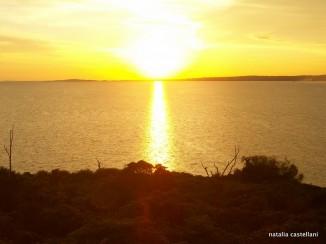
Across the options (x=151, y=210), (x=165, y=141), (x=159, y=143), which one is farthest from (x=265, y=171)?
(x=165, y=141)

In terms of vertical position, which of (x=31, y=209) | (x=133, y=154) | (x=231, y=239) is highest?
(x=133, y=154)

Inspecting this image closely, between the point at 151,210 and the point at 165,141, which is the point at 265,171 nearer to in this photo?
the point at 151,210

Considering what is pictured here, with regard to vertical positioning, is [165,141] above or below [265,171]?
above

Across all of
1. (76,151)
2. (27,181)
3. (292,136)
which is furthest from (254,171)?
(292,136)

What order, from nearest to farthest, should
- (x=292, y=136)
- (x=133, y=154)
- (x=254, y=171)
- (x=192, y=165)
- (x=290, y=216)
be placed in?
1. (x=290, y=216)
2. (x=254, y=171)
3. (x=192, y=165)
4. (x=133, y=154)
5. (x=292, y=136)

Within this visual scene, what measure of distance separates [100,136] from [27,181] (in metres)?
67.6

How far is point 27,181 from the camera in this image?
32.3 metres

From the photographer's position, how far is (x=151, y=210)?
25156 millimetres

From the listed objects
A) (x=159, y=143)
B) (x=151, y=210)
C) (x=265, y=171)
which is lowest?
(x=151, y=210)

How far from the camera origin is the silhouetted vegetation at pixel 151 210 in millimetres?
20953

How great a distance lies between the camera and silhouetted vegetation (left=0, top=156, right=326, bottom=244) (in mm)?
20953

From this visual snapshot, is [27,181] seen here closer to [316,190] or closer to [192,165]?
[316,190]

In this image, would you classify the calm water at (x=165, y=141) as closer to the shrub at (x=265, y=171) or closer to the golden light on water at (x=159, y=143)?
the golden light on water at (x=159, y=143)

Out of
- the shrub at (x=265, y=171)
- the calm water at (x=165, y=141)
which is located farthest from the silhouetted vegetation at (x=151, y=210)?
the calm water at (x=165, y=141)
